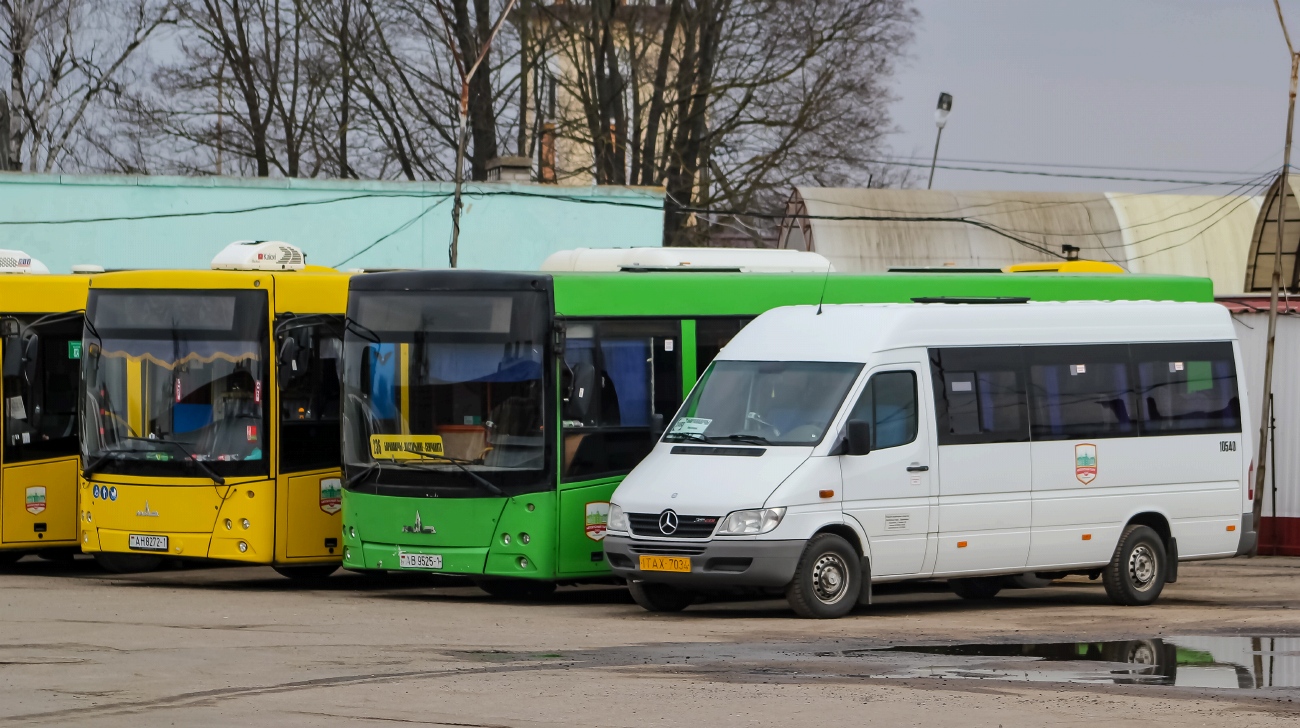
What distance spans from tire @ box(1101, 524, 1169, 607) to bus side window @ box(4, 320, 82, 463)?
381 inches

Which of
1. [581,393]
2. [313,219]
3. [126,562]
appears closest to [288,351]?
[581,393]

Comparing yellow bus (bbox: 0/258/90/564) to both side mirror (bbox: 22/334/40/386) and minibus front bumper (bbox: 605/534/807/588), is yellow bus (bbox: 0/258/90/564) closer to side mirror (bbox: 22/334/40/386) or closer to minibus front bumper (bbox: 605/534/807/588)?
side mirror (bbox: 22/334/40/386)

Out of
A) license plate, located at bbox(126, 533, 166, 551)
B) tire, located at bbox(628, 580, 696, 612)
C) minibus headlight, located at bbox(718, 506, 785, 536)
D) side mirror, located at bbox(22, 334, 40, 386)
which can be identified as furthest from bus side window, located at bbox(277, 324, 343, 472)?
minibus headlight, located at bbox(718, 506, 785, 536)

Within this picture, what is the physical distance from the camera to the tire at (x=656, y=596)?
15430 millimetres

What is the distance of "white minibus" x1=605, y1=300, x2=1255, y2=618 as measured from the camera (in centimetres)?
1456

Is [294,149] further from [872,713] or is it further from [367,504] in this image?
[872,713]

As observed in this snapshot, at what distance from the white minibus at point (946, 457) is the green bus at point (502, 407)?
84cm

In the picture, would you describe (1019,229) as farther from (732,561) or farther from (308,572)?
(732,561)

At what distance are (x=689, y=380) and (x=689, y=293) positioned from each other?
0.77 meters

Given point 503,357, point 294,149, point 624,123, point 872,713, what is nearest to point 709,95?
point 624,123

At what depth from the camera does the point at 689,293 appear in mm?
16922

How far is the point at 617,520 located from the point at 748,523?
3.67 feet

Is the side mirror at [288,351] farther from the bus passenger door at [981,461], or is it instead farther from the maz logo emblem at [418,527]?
the bus passenger door at [981,461]

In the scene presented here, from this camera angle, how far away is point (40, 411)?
18.7 meters
